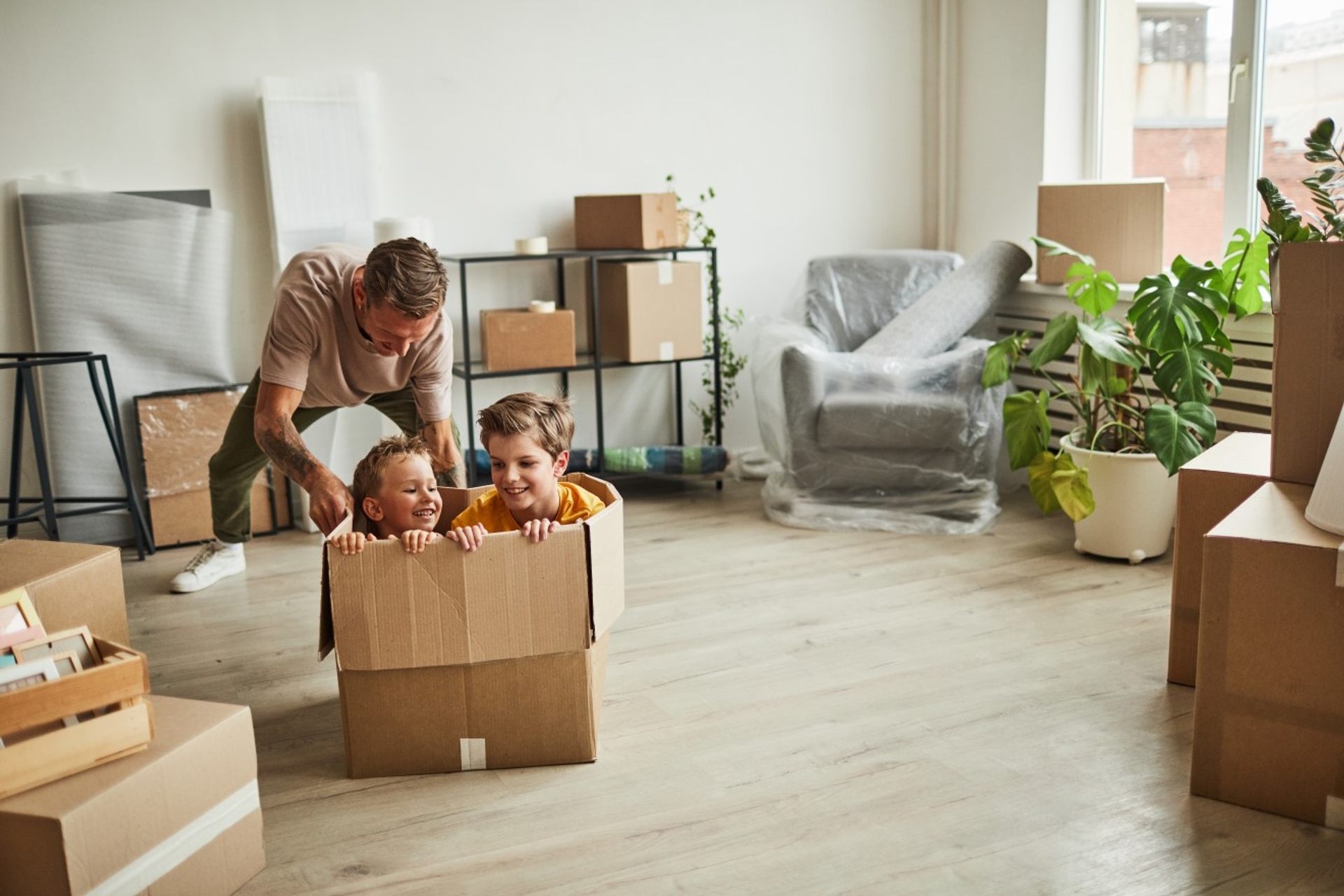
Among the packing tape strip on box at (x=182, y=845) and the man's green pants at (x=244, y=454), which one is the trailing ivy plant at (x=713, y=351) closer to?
the man's green pants at (x=244, y=454)

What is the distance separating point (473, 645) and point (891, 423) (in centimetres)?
205

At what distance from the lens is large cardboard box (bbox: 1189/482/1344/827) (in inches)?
75.6

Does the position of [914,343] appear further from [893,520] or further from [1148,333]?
[1148,333]

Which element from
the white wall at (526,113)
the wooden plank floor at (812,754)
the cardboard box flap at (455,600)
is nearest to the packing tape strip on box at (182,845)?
the wooden plank floor at (812,754)

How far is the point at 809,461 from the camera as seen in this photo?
391cm

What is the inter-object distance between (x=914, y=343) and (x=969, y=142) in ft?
4.27

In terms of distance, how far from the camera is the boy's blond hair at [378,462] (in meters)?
2.29

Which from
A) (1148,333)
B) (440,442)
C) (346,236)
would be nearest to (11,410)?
(346,236)

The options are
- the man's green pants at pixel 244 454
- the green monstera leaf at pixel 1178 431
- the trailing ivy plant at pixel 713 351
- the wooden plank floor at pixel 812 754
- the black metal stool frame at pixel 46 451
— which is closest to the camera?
the wooden plank floor at pixel 812 754

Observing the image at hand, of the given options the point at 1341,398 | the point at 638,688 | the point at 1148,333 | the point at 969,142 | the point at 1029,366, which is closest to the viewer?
the point at 1341,398

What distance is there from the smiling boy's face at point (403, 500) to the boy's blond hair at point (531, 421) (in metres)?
0.16

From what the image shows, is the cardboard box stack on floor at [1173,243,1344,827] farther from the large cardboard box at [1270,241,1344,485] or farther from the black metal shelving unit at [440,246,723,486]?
the black metal shelving unit at [440,246,723,486]

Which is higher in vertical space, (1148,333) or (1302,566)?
(1148,333)

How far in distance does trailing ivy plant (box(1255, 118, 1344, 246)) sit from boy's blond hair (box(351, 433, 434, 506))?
1709mm
